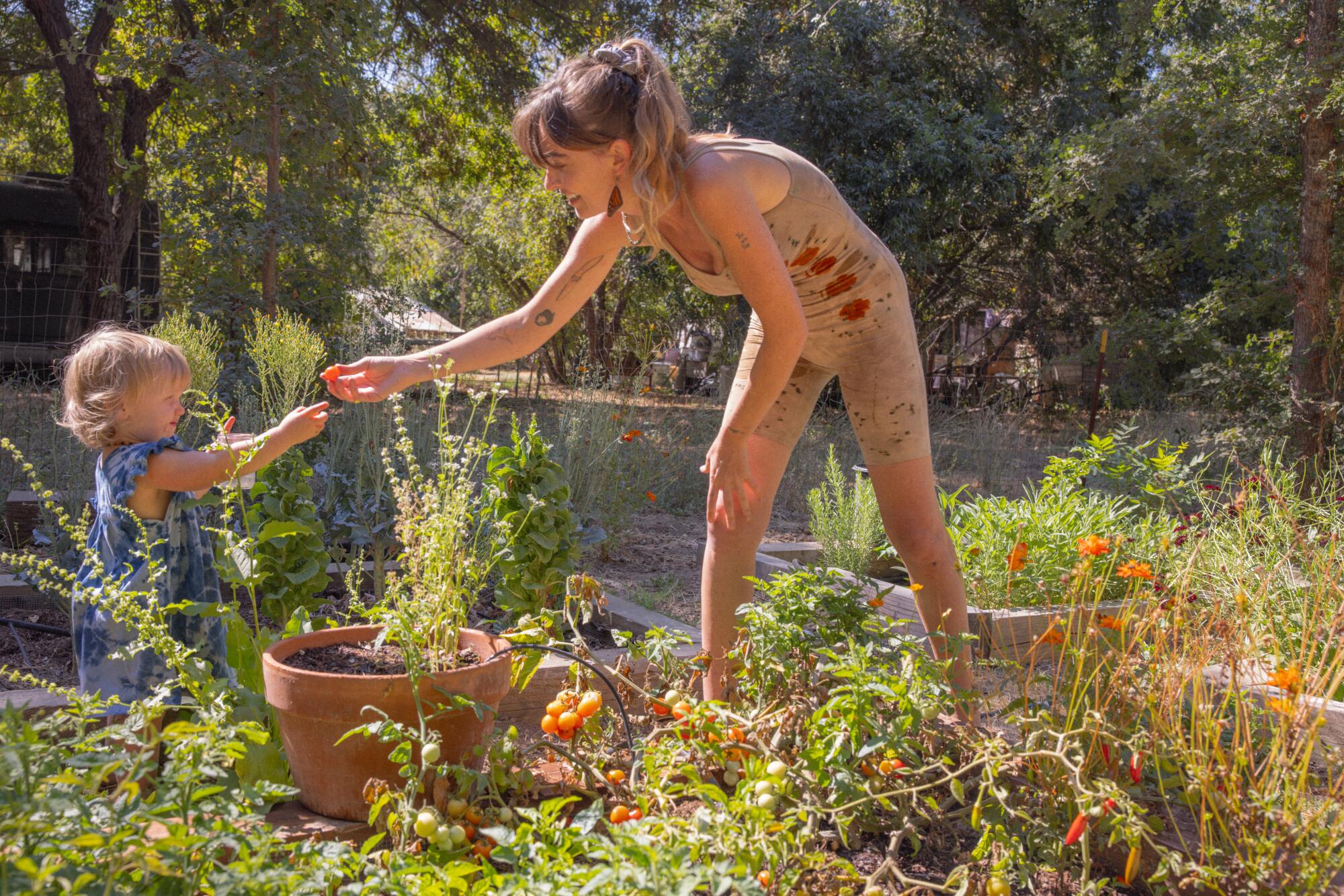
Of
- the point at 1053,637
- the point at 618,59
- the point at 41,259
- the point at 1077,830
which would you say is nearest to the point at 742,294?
the point at 618,59

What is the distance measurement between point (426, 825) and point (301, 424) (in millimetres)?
964

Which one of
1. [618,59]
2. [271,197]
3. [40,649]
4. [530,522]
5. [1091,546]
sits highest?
[271,197]

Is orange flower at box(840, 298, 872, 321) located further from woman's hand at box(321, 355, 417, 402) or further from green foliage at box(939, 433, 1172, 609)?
green foliage at box(939, 433, 1172, 609)

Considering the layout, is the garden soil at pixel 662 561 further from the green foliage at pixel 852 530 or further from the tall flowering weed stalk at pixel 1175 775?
the tall flowering weed stalk at pixel 1175 775

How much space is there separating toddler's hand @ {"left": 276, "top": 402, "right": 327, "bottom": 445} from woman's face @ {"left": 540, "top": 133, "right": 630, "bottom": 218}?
0.65 m

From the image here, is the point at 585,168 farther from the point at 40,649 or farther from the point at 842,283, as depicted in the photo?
the point at 40,649

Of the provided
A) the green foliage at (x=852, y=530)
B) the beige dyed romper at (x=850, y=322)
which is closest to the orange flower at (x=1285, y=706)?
the beige dyed romper at (x=850, y=322)

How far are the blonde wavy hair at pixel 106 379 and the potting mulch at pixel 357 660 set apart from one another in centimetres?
70

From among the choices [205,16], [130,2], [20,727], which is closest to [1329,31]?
[20,727]

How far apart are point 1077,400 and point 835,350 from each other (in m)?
11.8

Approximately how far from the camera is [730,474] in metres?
2.04

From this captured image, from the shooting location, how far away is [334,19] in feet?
21.8

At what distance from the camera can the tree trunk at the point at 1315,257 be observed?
6234 millimetres

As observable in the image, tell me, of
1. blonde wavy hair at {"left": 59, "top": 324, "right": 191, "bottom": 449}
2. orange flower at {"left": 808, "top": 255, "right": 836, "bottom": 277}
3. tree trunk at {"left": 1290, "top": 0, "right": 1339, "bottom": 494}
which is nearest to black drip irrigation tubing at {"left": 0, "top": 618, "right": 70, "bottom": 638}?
blonde wavy hair at {"left": 59, "top": 324, "right": 191, "bottom": 449}
